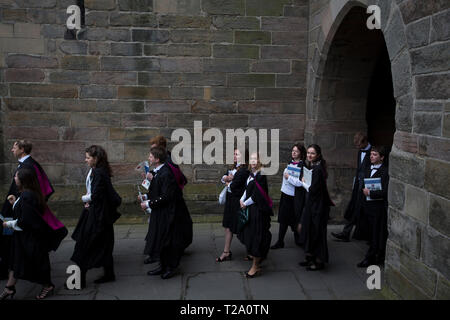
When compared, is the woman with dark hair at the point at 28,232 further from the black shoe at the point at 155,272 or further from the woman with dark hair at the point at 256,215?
the woman with dark hair at the point at 256,215

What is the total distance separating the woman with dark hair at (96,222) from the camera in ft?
15.3

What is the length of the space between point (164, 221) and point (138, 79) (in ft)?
11.0

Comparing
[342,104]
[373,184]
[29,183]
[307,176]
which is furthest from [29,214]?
[342,104]

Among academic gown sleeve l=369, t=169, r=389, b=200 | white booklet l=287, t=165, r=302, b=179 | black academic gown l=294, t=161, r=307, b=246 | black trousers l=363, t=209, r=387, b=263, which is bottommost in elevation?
black trousers l=363, t=209, r=387, b=263

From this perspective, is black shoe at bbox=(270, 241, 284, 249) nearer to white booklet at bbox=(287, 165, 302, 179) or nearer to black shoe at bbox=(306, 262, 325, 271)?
black shoe at bbox=(306, 262, 325, 271)

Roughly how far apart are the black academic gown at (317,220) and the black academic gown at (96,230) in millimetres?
2343

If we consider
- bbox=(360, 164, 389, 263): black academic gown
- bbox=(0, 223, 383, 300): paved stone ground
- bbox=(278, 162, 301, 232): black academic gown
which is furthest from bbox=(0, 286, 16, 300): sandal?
bbox=(360, 164, 389, 263): black academic gown

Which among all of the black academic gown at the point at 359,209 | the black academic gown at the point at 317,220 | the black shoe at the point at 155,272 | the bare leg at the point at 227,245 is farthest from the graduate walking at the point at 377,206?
the black shoe at the point at 155,272

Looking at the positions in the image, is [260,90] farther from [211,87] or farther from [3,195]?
[3,195]

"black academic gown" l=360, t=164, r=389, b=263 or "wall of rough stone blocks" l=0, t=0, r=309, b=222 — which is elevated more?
"wall of rough stone blocks" l=0, t=0, r=309, b=222

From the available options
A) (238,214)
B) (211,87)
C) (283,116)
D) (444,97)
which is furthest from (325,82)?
(444,97)

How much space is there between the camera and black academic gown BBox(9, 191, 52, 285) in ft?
13.8

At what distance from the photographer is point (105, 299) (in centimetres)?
445

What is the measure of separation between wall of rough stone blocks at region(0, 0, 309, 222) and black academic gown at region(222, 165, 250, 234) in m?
2.23
